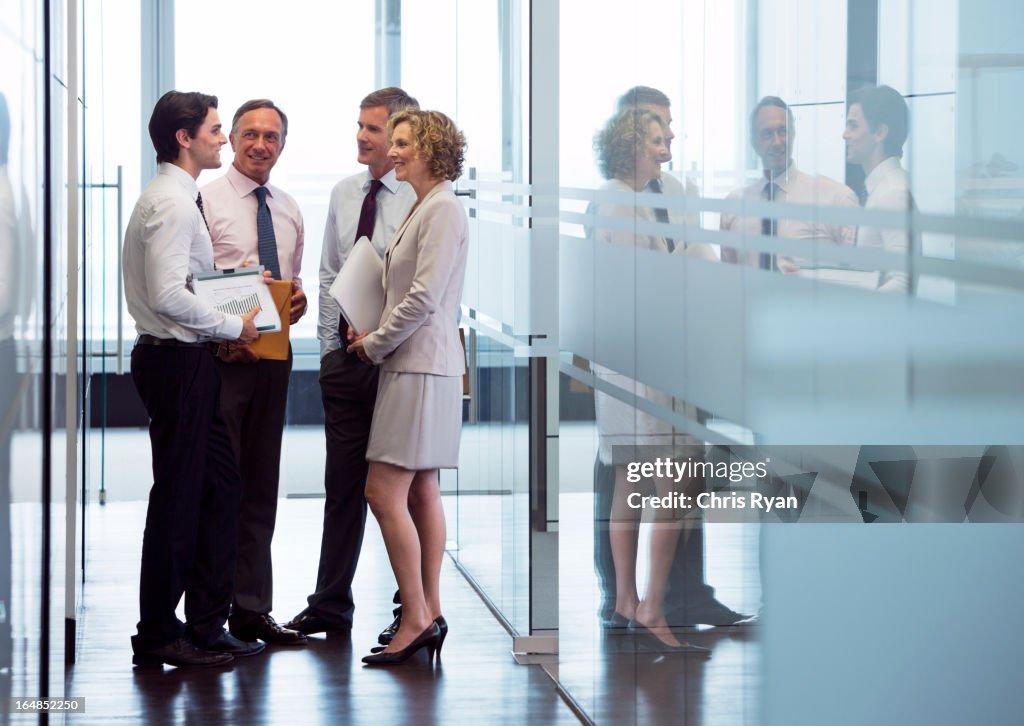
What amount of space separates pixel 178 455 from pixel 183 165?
86 centimetres

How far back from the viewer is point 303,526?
6.94 metres

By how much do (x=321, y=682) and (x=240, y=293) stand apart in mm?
1187

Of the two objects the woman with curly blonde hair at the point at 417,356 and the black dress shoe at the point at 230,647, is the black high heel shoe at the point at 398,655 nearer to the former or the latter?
the woman with curly blonde hair at the point at 417,356

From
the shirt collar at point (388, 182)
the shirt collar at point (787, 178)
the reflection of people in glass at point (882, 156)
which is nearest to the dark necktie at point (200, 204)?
the shirt collar at point (388, 182)

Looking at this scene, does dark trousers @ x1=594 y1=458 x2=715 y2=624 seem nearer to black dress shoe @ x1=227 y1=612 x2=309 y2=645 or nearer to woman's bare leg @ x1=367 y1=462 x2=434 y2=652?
woman's bare leg @ x1=367 y1=462 x2=434 y2=652

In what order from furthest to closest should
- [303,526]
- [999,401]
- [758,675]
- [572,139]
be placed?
1. [303,526]
2. [572,139]
3. [758,675]
4. [999,401]

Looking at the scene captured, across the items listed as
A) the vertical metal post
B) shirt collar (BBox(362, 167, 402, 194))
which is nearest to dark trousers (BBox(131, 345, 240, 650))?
shirt collar (BBox(362, 167, 402, 194))

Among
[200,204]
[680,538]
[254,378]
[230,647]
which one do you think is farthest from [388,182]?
[680,538]

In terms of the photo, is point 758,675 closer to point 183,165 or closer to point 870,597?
point 870,597

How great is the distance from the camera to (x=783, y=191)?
228cm

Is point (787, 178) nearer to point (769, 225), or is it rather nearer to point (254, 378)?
point (769, 225)

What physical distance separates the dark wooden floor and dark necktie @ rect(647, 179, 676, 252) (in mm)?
1417

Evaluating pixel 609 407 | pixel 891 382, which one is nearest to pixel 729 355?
pixel 891 382

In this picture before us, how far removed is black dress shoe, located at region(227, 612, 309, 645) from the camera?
4.59 metres
